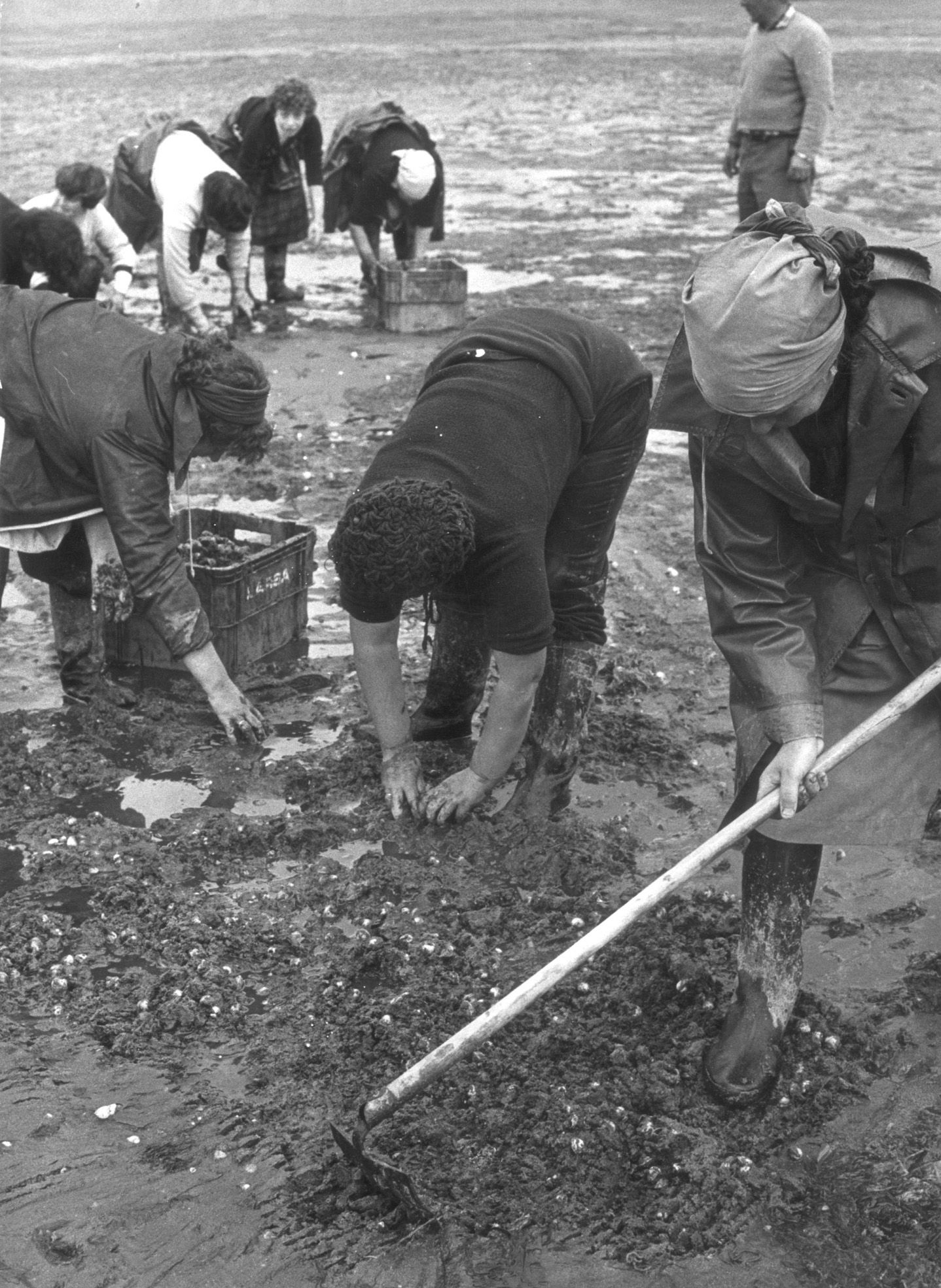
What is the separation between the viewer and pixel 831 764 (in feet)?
9.63

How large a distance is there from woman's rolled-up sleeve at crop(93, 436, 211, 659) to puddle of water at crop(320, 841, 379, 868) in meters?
0.75

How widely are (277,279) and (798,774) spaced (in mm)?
7835

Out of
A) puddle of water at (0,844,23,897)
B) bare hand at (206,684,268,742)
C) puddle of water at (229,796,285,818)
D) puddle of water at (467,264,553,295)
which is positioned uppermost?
puddle of water at (467,264,553,295)

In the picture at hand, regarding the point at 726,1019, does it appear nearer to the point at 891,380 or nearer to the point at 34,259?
the point at 891,380

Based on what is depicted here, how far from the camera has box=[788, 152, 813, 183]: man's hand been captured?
8.80m

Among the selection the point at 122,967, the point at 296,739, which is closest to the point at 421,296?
the point at 296,739

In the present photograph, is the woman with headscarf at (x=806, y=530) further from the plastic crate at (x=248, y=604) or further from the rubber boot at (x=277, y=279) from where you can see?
the rubber boot at (x=277, y=279)

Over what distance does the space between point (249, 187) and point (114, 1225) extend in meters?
7.69

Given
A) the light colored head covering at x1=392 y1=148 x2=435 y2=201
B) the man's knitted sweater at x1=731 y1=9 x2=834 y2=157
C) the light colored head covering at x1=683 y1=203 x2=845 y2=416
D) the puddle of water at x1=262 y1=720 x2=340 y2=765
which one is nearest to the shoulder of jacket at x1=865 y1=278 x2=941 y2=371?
the light colored head covering at x1=683 y1=203 x2=845 y2=416

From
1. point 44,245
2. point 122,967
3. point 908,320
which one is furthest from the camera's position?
point 44,245

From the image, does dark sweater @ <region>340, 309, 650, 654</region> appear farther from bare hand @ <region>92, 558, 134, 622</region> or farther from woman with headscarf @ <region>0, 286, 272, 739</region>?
bare hand @ <region>92, 558, 134, 622</region>

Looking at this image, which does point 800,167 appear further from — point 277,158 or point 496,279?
point 277,158

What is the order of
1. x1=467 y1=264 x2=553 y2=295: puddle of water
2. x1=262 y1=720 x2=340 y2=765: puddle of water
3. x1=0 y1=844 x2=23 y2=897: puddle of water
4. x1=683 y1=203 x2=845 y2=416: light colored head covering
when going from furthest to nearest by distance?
x1=467 y1=264 x2=553 y2=295: puddle of water < x1=262 y1=720 x2=340 y2=765: puddle of water < x1=0 y1=844 x2=23 y2=897: puddle of water < x1=683 y1=203 x2=845 y2=416: light colored head covering

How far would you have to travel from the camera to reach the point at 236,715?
4.55 meters
